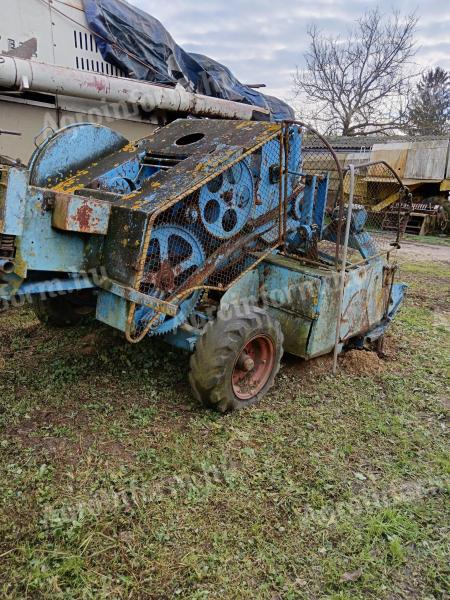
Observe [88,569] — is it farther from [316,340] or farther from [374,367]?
[374,367]

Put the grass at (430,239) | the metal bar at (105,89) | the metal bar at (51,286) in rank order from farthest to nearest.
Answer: the grass at (430,239), the metal bar at (105,89), the metal bar at (51,286)

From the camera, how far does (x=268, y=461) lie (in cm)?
310

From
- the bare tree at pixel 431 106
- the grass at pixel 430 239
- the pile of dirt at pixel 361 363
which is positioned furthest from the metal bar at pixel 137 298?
the bare tree at pixel 431 106

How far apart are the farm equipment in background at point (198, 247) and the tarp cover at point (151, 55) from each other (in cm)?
346

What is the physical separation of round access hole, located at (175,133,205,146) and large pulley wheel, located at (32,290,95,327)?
59.8 inches

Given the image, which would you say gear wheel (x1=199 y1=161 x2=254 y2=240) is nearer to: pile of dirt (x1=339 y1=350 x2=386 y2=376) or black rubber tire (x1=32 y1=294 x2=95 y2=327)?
black rubber tire (x1=32 y1=294 x2=95 y2=327)

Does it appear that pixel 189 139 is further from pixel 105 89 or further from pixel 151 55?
pixel 151 55

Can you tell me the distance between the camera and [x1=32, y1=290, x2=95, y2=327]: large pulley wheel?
449 centimetres

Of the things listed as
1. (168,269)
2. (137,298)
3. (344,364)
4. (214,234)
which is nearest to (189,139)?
(214,234)

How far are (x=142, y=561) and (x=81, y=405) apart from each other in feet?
4.70

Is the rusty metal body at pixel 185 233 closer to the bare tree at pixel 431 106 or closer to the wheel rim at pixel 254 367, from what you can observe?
the wheel rim at pixel 254 367

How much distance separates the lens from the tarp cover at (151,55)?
6.95 metres

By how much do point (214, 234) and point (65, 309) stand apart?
181 cm

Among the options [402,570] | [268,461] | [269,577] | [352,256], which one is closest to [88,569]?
[269,577]
